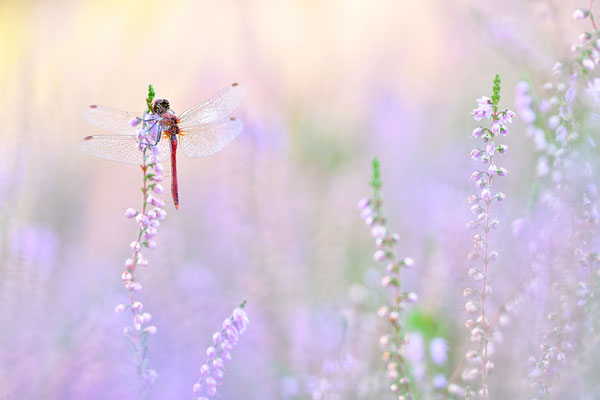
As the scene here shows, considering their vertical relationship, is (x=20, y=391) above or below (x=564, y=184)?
below

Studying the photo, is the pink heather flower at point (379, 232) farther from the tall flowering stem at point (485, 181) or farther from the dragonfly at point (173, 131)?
the dragonfly at point (173, 131)

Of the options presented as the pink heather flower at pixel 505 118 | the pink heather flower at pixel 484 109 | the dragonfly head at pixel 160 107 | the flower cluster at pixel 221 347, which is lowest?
the flower cluster at pixel 221 347

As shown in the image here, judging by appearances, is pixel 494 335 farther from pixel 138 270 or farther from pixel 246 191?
pixel 138 270

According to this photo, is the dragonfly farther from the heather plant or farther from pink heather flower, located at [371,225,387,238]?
pink heather flower, located at [371,225,387,238]

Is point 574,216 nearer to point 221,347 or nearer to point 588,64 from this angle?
point 588,64

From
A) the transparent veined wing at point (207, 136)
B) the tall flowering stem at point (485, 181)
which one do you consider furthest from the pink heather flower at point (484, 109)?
the transparent veined wing at point (207, 136)

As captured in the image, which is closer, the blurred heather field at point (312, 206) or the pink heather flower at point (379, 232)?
the pink heather flower at point (379, 232)

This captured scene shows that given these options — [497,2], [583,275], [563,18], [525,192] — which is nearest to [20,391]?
[583,275]
